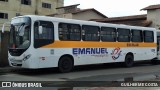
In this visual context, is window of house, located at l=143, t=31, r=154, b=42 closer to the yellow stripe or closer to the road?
the yellow stripe

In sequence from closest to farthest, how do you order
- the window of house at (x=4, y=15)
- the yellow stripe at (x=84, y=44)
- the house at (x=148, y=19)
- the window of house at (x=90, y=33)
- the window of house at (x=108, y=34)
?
1. the yellow stripe at (x=84, y=44)
2. the window of house at (x=90, y=33)
3. the window of house at (x=108, y=34)
4. the house at (x=148, y=19)
5. the window of house at (x=4, y=15)

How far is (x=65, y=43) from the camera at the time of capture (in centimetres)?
1808

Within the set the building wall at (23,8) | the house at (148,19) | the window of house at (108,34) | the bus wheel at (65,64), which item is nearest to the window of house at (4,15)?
the building wall at (23,8)

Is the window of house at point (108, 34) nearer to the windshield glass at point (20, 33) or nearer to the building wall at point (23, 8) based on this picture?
the windshield glass at point (20, 33)

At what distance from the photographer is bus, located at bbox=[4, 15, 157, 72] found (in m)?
16.7

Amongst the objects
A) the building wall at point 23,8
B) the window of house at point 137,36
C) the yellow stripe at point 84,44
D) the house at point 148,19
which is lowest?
the yellow stripe at point 84,44

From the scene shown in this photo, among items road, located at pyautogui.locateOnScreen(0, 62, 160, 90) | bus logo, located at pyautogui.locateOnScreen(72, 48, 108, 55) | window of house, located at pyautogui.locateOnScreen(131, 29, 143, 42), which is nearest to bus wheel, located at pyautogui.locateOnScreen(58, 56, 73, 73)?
road, located at pyautogui.locateOnScreen(0, 62, 160, 90)

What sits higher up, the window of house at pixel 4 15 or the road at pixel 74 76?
the window of house at pixel 4 15

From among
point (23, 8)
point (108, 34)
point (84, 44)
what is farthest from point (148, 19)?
point (23, 8)

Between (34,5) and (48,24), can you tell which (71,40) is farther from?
(34,5)

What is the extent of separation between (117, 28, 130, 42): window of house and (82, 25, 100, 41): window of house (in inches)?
84.9

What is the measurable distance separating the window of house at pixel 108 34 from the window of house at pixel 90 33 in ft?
1.57

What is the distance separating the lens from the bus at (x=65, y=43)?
54.7ft

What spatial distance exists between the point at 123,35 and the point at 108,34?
1.67 meters
